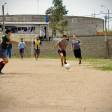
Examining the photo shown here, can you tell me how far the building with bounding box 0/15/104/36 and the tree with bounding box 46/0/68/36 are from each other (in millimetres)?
972

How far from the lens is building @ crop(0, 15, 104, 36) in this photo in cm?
6169

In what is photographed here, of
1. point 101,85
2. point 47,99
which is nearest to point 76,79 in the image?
point 101,85

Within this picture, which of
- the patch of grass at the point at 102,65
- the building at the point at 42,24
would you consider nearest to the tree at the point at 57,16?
the building at the point at 42,24

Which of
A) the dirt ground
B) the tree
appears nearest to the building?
the tree

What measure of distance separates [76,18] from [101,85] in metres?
66.1

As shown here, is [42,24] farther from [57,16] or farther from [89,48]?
[89,48]

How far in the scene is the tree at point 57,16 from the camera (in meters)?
63.2

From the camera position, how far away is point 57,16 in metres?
64.2

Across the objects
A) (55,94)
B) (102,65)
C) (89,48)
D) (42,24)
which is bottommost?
(89,48)

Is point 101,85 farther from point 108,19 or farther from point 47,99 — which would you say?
point 108,19

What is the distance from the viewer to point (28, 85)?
555 inches

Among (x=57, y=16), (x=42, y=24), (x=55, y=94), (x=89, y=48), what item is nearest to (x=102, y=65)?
(x=55, y=94)

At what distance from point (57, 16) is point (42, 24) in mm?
2743

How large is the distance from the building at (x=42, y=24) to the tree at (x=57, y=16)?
972 millimetres
